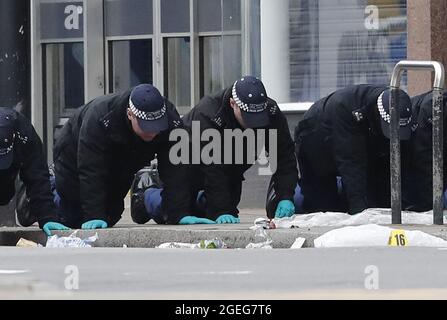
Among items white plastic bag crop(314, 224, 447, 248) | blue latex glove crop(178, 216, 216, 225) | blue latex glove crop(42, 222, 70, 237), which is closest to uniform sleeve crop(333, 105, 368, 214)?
blue latex glove crop(178, 216, 216, 225)

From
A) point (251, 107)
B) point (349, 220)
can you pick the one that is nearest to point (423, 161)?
point (251, 107)

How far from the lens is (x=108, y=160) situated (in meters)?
8.25

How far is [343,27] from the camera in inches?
530

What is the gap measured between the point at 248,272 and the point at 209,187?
4.54 m

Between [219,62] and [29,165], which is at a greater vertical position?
[219,62]

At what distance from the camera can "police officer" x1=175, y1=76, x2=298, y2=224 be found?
8.31 m

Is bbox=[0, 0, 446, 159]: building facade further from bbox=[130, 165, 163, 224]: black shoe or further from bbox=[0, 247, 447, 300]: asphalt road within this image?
bbox=[0, 247, 447, 300]: asphalt road

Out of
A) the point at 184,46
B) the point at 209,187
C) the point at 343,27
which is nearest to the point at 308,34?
the point at 343,27

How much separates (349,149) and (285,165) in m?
0.45

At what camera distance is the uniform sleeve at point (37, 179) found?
8.01 metres

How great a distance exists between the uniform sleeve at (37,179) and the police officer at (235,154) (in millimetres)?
850

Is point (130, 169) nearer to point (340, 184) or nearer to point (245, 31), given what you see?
point (340, 184)

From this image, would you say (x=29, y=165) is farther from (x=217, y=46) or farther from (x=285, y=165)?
(x=217, y=46)
